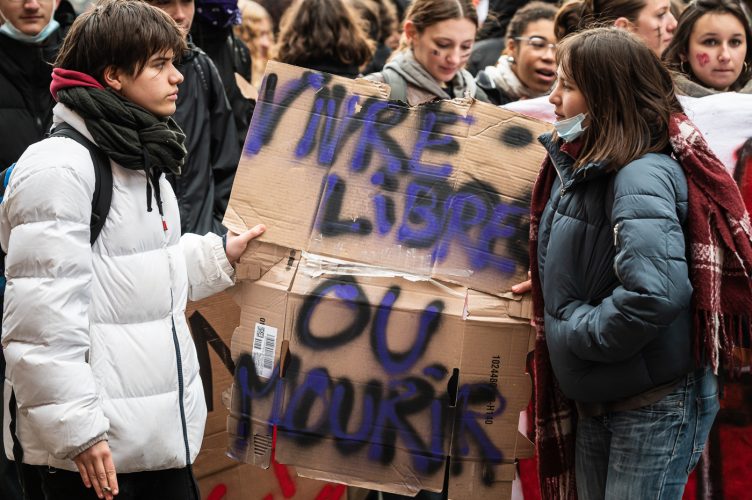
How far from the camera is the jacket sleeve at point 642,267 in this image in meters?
2.71

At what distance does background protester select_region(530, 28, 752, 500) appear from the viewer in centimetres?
275

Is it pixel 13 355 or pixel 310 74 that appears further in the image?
pixel 310 74

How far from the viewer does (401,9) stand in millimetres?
8148

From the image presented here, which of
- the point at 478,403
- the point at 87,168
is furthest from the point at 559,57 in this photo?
the point at 87,168

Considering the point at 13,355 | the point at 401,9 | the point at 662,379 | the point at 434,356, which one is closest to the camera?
the point at 13,355

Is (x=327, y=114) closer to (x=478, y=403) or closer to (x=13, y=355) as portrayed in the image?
(x=478, y=403)

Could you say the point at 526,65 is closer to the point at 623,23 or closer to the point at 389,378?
the point at 623,23

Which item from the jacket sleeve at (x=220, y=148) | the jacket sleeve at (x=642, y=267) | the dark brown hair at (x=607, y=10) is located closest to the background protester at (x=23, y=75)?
the jacket sleeve at (x=220, y=148)

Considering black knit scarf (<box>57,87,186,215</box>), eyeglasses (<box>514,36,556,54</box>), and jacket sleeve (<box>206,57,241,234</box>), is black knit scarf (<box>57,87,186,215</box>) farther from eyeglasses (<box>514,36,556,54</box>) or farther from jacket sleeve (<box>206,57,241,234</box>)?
eyeglasses (<box>514,36,556,54</box>)

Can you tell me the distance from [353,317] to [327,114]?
0.68 m

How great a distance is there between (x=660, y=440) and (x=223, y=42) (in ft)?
10.4

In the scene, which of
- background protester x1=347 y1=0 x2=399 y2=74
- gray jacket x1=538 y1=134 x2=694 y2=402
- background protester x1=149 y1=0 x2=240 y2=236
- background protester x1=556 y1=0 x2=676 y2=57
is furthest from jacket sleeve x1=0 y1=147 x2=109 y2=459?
background protester x1=347 y1=0 x2=399 y2=74

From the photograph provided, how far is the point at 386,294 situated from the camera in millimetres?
3355

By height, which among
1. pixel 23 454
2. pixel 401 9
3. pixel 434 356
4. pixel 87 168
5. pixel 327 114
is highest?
pixel 401 9
